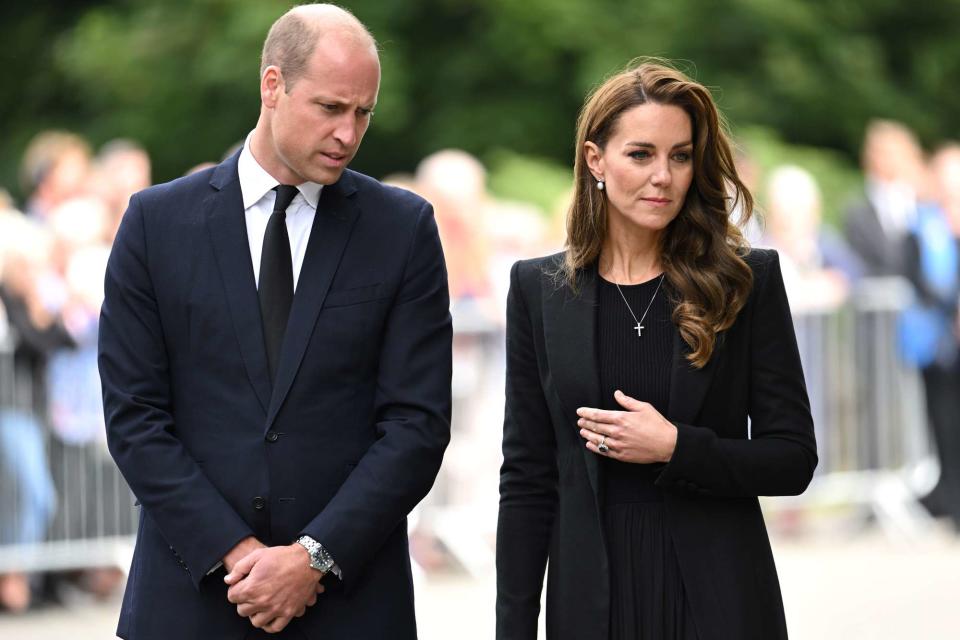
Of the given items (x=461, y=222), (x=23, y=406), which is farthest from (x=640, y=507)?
(x=461, y=222)

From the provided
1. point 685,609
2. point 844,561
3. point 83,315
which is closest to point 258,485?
point 685,609

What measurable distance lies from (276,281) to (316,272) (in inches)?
3.7

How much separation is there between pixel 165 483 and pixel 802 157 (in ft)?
42.4

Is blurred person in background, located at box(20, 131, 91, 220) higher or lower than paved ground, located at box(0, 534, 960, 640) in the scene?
higher

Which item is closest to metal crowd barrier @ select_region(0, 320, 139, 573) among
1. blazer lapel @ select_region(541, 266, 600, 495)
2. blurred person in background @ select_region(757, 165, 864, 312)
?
blurred person in background @ select_region(757, 165, 864, 312)

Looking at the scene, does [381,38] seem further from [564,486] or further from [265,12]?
[564,486]

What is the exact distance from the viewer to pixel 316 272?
408 centimetres

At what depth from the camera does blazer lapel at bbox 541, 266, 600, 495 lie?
13.4 feet

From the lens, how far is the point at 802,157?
16219 millimetres

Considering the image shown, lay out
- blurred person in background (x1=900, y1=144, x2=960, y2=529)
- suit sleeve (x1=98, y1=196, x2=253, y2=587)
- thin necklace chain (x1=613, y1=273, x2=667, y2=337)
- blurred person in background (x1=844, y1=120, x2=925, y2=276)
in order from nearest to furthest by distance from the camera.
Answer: suit sleeve (x1=98, y1=196, x2=253, y2=587), thin necklace chain (x1=613, y1=273, x2=667, y2=337), blurred person in background (x1=900, y1=144, x2=960, y2=529), blurred person in background (x1=844, y1=120, x2=925, y2=276)

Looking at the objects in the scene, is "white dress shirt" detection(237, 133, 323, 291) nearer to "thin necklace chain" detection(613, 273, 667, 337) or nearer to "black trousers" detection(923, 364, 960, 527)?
"thin necklace chain" detection(613, 273, 667, 337)

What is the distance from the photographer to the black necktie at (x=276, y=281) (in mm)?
4043

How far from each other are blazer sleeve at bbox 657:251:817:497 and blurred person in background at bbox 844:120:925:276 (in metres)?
7.73

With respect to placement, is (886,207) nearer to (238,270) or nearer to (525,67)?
(525,67)
